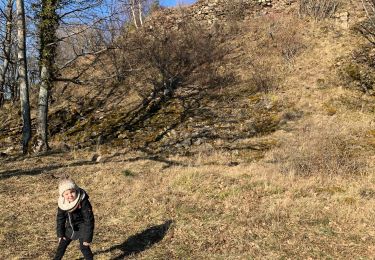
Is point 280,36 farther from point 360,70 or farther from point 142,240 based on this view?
point 142,240

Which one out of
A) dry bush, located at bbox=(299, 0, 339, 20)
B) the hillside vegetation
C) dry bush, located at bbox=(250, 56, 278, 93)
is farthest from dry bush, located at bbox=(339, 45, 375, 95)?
dry bush, located at bbox=(299, 0, 339, 20)

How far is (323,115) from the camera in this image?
1394 centimetres

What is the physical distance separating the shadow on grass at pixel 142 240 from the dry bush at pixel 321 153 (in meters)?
3.74

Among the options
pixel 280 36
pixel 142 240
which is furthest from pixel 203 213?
pixel 280 36

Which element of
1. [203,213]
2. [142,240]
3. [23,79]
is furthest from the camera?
[23,79]

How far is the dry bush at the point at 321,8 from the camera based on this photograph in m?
21.0

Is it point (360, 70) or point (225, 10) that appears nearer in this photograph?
point (360, 70)

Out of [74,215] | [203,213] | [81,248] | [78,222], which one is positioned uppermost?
[74,215]

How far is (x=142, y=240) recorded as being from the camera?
7.10 meters

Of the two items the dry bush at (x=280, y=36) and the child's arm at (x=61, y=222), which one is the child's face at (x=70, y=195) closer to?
the child's arm at (x=61, y=222)

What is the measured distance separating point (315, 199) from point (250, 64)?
11.7m

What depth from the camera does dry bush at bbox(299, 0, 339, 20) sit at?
21.0 m

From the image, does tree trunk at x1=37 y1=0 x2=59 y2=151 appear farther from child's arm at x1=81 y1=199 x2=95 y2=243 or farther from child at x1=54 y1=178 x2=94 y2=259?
child's arm at x1=81 y1=199 x2=95 y2=243

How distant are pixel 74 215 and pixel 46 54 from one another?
32.2 feet
